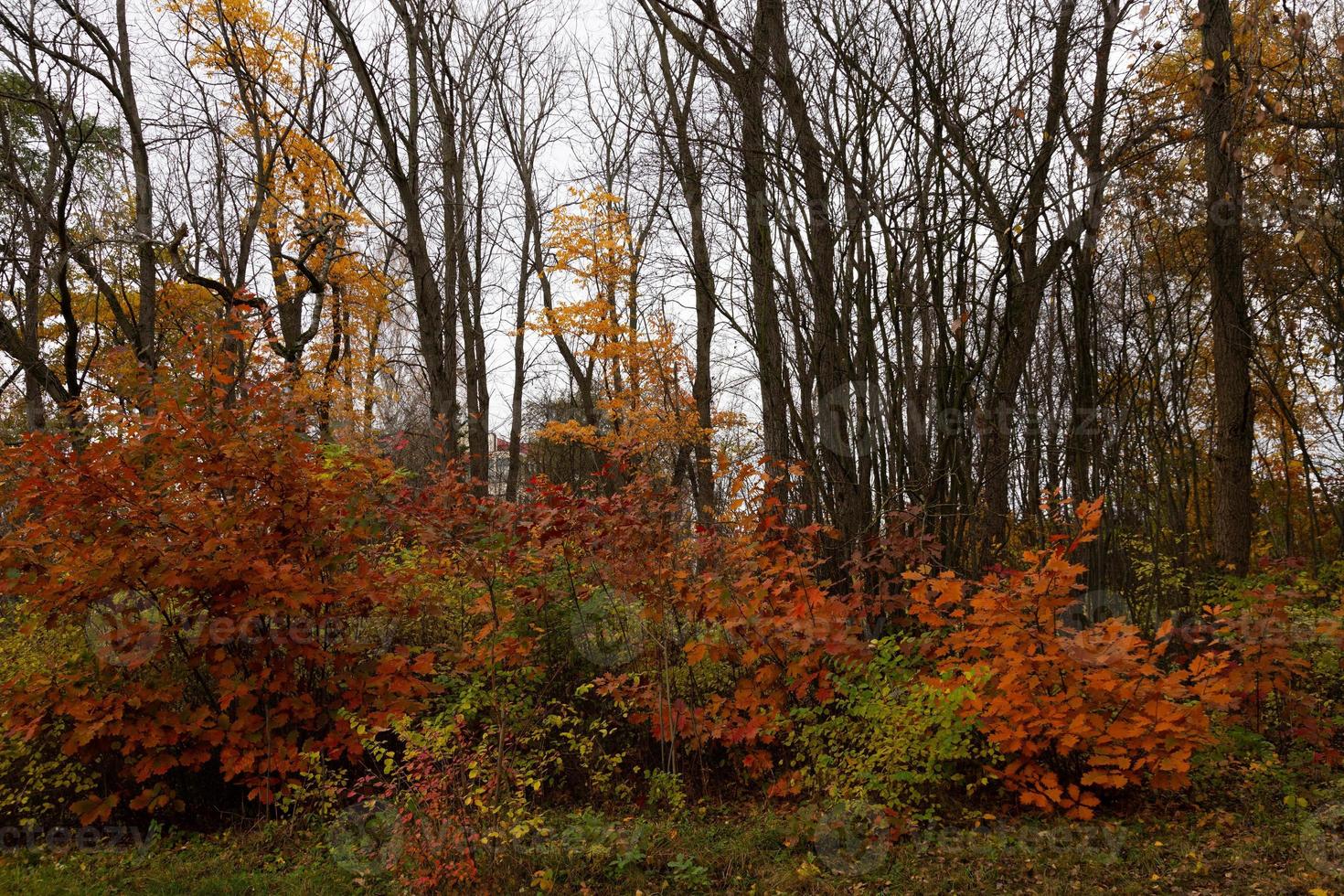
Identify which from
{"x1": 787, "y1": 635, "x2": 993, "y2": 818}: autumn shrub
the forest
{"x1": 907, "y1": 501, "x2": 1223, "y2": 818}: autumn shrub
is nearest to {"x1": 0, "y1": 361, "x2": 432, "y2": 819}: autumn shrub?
the forest

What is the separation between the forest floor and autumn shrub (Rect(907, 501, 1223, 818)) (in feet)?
0.81

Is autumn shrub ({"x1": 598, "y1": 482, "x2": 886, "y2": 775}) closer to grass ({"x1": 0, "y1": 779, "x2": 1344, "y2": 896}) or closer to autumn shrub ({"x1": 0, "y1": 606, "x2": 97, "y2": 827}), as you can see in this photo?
grass ({"x1": 0, "y1": 779, "x2": 1344, "y2": 896})

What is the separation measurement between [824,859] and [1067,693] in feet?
4.14

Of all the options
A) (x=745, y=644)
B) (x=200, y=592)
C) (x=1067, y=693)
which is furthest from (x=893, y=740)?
(x=200, y=592)

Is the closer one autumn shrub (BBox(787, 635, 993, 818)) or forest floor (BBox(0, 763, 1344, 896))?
forest floor (BBox(0, 763, 1344, 896))

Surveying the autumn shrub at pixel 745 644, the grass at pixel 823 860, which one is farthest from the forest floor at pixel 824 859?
the autumn shrub at pixel 745 644

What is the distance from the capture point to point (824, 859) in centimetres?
346

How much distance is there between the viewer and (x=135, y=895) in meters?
3.46

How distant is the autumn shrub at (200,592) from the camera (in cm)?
395

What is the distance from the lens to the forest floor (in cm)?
315

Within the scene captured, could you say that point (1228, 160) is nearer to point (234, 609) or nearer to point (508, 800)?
point (508, 800)

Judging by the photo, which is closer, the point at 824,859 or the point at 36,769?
the point at 824,859

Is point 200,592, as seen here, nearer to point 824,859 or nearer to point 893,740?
point 824,859

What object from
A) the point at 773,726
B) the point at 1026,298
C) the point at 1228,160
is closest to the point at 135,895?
the point at 773,726
